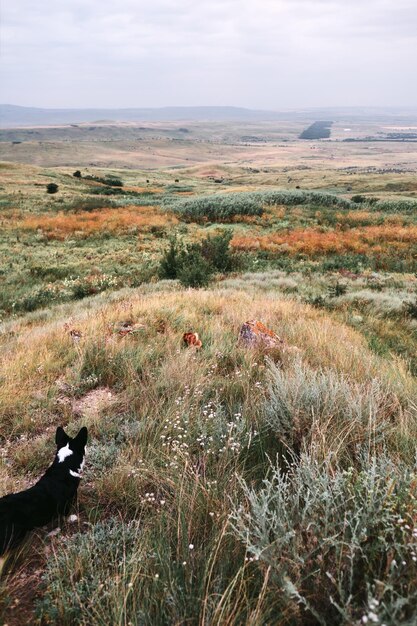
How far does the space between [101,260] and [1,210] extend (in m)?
16.0

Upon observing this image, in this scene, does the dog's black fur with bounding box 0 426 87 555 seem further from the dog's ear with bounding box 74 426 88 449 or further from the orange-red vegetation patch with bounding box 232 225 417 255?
the orange-red vegetation patch with bounding box 232 225 417 255

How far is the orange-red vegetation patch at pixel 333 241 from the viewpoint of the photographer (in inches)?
687

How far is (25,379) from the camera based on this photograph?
434 centimetres

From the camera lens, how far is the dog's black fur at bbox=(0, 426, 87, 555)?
2096mm

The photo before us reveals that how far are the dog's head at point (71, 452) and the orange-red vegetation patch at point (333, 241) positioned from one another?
606 inches

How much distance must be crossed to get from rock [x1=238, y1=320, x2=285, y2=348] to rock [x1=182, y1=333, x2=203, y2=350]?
0.57 meters

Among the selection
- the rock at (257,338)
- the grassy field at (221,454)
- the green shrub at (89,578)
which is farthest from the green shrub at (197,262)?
the green shrub at (89,578)

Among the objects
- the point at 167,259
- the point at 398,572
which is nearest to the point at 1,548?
the point at 398,572

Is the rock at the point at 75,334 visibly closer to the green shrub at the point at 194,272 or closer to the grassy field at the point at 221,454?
the grassy field at the point at 221,454

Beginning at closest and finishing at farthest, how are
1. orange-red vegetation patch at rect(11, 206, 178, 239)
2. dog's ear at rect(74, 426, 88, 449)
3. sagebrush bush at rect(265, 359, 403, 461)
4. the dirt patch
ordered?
dog's ear at rect(74, 426, 88, 449)
sagebrush bush at rect(265, 359, 403, 461)
the dirt patch
orange-red vegetation patch at rect(11, 206, 178, 239)

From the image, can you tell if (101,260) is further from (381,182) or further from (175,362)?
(381,182)

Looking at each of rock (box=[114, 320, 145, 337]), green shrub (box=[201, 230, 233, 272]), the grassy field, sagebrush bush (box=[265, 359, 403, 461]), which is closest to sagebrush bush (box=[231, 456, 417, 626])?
the grassy field

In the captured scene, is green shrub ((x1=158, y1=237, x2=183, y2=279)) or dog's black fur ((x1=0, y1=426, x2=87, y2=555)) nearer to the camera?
dog's black fur ((x1=0, y1=426, x2=87, y2=555))

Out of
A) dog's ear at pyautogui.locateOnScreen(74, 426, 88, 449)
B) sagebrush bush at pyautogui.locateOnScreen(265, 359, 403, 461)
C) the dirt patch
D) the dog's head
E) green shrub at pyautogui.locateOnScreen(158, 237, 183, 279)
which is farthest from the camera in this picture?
green shrub at pyautogui.locateOnScreen(158, 237, 183, 279)
